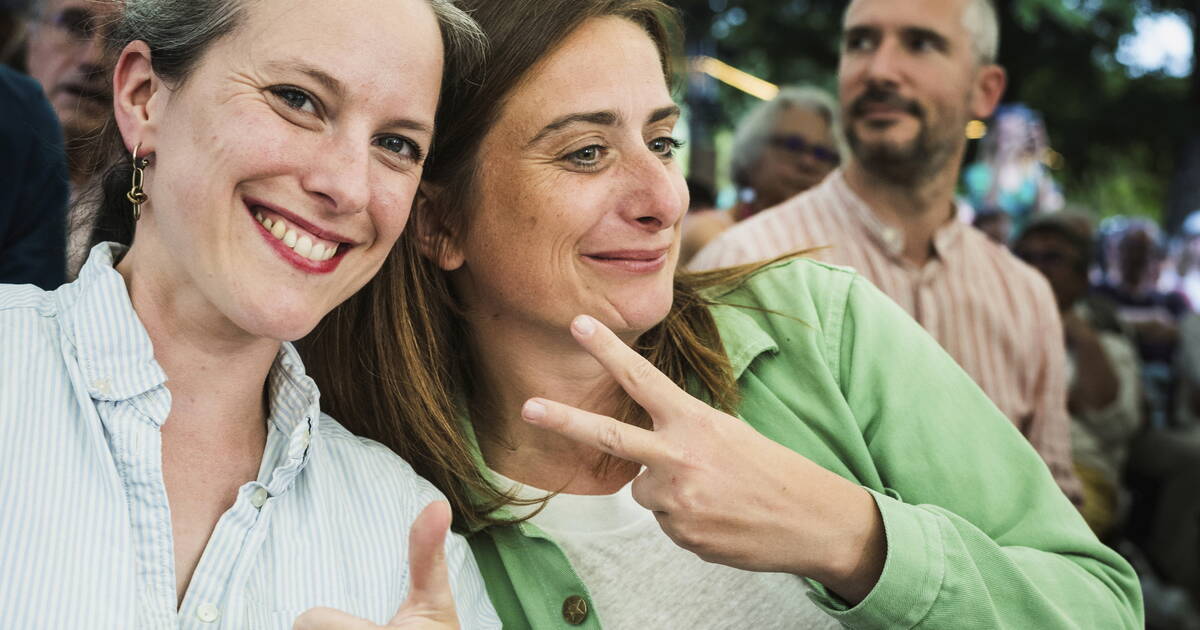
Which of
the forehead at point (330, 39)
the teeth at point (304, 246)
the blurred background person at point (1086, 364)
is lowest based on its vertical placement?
the blurred background person at point (1086, 364)

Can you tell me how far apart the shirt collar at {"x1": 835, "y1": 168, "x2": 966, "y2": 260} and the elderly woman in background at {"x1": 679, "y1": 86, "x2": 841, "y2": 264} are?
42.7 inches

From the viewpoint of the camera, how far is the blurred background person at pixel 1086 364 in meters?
5.15

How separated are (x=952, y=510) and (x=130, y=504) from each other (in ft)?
4.50

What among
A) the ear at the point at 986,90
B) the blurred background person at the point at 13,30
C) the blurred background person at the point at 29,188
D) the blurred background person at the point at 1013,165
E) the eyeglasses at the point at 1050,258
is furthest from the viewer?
the blurred background person at the point at 1013,165

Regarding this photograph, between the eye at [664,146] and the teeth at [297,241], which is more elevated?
the eye at [664,146]

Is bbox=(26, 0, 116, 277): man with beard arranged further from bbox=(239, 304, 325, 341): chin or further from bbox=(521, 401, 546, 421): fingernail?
bbox=(521, 401, 546, 421): fingernail

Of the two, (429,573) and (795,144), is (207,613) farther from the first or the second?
(795,144)

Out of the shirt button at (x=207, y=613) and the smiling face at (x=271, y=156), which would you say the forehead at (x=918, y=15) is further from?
the shirt button at (x=207, y=613)

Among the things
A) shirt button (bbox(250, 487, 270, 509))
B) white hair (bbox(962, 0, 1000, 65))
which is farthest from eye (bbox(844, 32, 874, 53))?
shirt button (bbox(250, 487, 270, 509))

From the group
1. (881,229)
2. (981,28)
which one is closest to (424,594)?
(881,229)

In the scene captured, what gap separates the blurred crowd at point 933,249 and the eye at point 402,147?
58 cm

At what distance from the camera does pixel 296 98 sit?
1638mm

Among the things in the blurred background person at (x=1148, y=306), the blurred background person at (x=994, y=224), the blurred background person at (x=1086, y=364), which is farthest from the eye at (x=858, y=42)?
the blurred background person at (x=994, y=224)

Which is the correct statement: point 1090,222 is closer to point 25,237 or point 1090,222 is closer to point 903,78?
point 903,78
